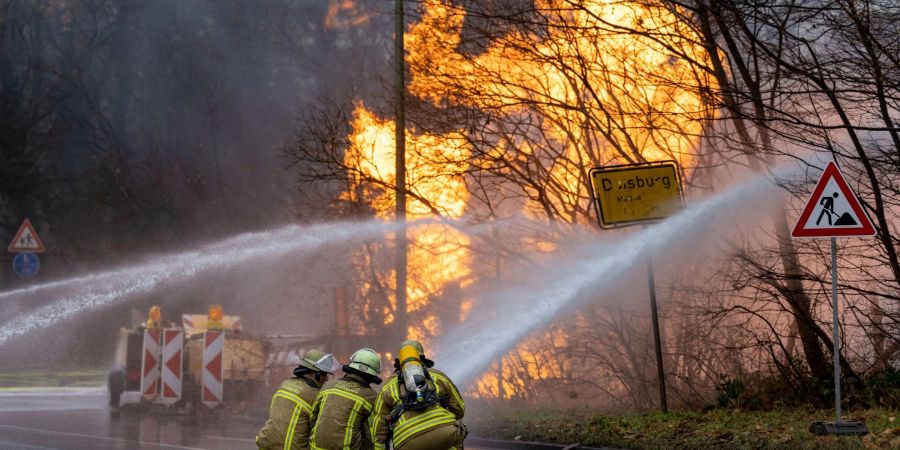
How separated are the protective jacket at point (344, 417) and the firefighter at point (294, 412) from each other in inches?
11.2

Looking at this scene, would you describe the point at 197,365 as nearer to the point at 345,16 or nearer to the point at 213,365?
the point at 213,365

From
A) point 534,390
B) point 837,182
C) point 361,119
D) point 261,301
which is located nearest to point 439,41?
point 361,119

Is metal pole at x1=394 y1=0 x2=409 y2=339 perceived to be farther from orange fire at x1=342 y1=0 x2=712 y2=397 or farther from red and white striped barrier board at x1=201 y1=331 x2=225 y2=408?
red and white striped barrier board at x1=201 y1=331 x2=225 y2=408

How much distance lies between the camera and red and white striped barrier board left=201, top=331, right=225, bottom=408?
654 inches

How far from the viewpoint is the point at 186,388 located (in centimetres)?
1742

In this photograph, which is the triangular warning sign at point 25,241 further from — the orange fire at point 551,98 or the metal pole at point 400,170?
the metal pole at point 400,170

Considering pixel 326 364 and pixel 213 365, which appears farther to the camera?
pixel 213 365

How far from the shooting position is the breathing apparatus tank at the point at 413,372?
648 centimetres

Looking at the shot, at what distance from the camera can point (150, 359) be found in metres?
17.3

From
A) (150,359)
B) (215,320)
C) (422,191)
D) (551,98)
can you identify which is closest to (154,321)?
(150,359)

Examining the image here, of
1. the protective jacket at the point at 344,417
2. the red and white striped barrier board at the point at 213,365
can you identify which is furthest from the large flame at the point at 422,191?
the protective jacket at the point at 344,417

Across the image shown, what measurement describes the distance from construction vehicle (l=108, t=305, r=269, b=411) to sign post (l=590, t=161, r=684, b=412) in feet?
23.2

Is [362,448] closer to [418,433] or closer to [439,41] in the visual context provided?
[418,433]

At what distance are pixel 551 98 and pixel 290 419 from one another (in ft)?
24.7
